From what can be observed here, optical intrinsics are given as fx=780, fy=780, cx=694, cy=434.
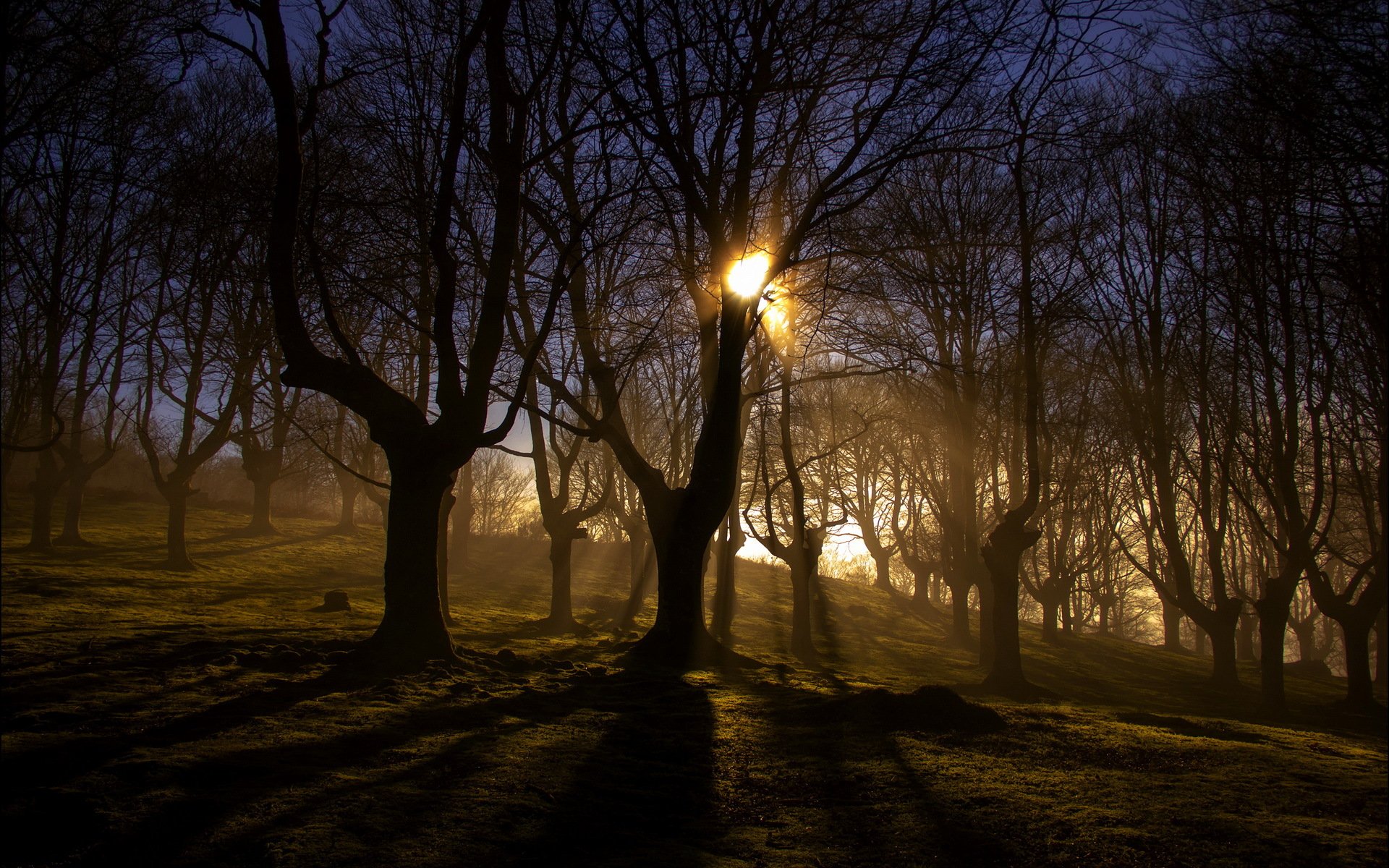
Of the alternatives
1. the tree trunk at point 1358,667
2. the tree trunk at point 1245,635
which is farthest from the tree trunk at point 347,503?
the tree trunk at point 1245,635

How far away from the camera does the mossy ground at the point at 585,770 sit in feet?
9.19

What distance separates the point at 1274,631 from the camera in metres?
13.0

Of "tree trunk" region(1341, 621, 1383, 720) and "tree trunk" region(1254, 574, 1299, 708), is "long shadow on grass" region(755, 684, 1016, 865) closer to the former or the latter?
"tree trunk" region(1254, 574, 1299, 708)

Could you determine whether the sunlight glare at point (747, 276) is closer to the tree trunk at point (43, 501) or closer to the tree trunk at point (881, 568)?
the tree trunk at point (43, 501)

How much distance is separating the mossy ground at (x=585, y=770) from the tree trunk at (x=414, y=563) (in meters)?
0.44

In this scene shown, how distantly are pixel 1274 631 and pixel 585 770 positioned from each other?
45.4 ft

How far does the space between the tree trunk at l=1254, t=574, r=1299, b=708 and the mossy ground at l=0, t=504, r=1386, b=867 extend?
7110 millimetres

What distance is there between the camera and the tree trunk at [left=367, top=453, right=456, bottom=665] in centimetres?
691

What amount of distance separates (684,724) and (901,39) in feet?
20.2

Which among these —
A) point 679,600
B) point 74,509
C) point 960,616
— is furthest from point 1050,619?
point 74,509

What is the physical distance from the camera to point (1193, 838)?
302 centimetres

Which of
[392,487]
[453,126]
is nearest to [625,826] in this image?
[392,487]

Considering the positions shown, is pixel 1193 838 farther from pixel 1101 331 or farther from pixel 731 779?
pixel 1101 331

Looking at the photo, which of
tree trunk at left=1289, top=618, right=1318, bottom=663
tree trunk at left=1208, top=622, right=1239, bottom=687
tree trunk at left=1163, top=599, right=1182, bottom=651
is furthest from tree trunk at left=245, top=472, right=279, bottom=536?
tree trunk at left=1289, top=618, right=1318, bottom=663
